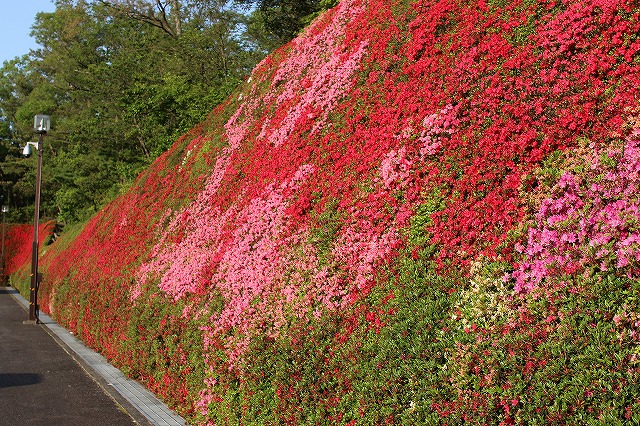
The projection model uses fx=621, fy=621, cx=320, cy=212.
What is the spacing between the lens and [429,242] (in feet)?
17.9

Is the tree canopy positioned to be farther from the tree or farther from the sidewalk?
the sidewalk

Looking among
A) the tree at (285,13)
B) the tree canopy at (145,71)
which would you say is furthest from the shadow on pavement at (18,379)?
the tree at (285,13)

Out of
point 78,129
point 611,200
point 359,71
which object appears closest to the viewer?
point 611,200

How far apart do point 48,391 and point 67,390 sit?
0.28 meters

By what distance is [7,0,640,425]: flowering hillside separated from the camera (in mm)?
3889

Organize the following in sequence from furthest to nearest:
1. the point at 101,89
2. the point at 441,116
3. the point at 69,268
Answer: the point at 101,89
the point at 69,268
the point at 441,116

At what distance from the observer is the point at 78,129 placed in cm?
3578

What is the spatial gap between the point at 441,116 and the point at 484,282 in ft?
7.79

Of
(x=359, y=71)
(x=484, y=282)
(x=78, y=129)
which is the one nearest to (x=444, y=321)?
(x=484, y=282)

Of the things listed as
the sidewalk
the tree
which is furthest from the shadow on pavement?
the tree

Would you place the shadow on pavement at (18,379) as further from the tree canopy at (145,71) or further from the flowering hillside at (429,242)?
the tree canopy at (145,71)

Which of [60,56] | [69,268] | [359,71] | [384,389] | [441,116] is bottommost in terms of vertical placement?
[69,268]

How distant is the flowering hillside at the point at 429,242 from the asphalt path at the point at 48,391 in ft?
2.87

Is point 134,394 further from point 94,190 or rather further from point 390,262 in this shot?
point 94,190
